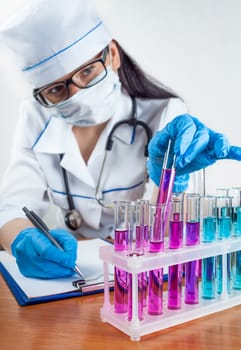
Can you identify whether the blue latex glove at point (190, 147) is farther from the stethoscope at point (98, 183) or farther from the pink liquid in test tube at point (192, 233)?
the stethoscope at point (98, 183)

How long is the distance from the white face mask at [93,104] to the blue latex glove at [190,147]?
422mm

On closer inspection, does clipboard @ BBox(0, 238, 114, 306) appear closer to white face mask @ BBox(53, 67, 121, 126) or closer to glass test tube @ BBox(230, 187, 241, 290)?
glass test tube @ BBox(230, 187, 241, 290)

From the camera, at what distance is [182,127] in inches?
29.8

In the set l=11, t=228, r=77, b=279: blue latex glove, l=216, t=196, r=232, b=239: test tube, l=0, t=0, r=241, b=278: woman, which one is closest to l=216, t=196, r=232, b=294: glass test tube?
l=216, t=196, r=232, b=239: test tube

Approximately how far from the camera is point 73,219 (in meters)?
1.28

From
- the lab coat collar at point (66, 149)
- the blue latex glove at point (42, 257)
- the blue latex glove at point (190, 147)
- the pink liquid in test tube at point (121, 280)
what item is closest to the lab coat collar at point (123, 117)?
the lab coat collar at point (66, 149)

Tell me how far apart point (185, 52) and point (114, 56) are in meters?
0.53

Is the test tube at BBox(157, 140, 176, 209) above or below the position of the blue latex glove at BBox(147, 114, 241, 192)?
below

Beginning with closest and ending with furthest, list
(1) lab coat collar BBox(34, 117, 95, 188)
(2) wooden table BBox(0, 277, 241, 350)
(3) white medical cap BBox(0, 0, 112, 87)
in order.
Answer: (2) wooden table BBox(0, 277, 241, 350), (3) white medical cap BBox(0, 0, 112, 87), (1) lab coat collar BBox(34, 117, 95, 188)

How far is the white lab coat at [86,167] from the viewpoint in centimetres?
127

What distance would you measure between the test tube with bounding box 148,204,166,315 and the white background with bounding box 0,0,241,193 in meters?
1.15

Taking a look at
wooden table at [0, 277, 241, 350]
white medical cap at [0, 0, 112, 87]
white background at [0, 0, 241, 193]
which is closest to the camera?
wooden table at [0, 277, 241, 350]

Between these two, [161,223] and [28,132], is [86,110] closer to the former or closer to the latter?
[28,132]

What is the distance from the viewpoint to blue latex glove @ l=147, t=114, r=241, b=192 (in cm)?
71
